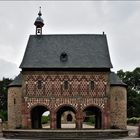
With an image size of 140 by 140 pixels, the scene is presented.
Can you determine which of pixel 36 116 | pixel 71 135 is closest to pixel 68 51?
pixel 36 116

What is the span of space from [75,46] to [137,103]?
37.0 m

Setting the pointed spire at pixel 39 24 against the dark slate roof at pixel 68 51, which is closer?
the dark slate roof at pixel 68 51

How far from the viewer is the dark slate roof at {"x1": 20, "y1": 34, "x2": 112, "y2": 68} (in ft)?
169

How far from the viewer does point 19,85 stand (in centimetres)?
5300

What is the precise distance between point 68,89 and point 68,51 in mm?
5198

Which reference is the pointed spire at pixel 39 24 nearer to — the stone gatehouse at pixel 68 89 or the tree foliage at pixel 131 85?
the stone gatehouse at pixel 68 89

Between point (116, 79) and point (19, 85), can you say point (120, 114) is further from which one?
point (19, 85)

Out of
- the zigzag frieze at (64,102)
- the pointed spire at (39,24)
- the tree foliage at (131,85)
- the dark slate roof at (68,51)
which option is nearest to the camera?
the zigzag frieze at (64,102)

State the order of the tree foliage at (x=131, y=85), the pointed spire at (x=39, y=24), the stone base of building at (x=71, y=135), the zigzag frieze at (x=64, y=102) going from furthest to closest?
the tree foliage at (x=131, y=85) → the pointed spire at (x=39, y=24) → the zigzag frieze at (x=64, y=102) → the stone base of building at (x=71, y=135)

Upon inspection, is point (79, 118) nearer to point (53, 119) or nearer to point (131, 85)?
point (53, 119)

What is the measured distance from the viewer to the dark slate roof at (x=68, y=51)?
51.6m

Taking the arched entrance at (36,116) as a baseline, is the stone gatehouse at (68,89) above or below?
above

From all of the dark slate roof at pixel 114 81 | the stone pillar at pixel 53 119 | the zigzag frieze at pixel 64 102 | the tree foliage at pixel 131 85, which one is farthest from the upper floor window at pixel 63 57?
the tree foliage at pixel 131 85

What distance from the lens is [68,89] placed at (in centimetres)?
5091
